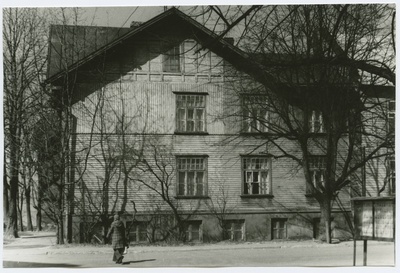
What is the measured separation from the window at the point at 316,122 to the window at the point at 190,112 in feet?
9.25

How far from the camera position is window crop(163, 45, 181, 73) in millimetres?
14330

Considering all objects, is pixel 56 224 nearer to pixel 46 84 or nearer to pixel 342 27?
pixel 46 84

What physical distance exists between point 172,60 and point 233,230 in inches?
184

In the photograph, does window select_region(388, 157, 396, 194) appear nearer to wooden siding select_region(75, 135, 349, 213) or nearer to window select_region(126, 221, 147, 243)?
wooden siding select_region(75, 135, 349, 213)

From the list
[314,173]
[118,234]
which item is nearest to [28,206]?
[118,234]

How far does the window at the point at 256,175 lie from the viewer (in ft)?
51.3

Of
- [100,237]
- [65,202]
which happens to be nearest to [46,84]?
[65,202]

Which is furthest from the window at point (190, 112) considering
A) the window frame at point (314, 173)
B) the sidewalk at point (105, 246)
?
the sidewalk at point (105, 246)

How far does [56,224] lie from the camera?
50.1ft

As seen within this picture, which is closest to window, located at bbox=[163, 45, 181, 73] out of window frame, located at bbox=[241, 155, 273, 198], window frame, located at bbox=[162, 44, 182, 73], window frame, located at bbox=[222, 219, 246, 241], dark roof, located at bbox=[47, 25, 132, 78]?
window frame, located at bbox=[162, 44, 182, 73]

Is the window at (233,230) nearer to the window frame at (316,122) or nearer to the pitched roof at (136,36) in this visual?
the window frame at (316,122)

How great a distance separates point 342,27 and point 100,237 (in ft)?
25.0

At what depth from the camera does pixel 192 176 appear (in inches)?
607

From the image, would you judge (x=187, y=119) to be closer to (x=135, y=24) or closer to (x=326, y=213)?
(x=135, y=24)
